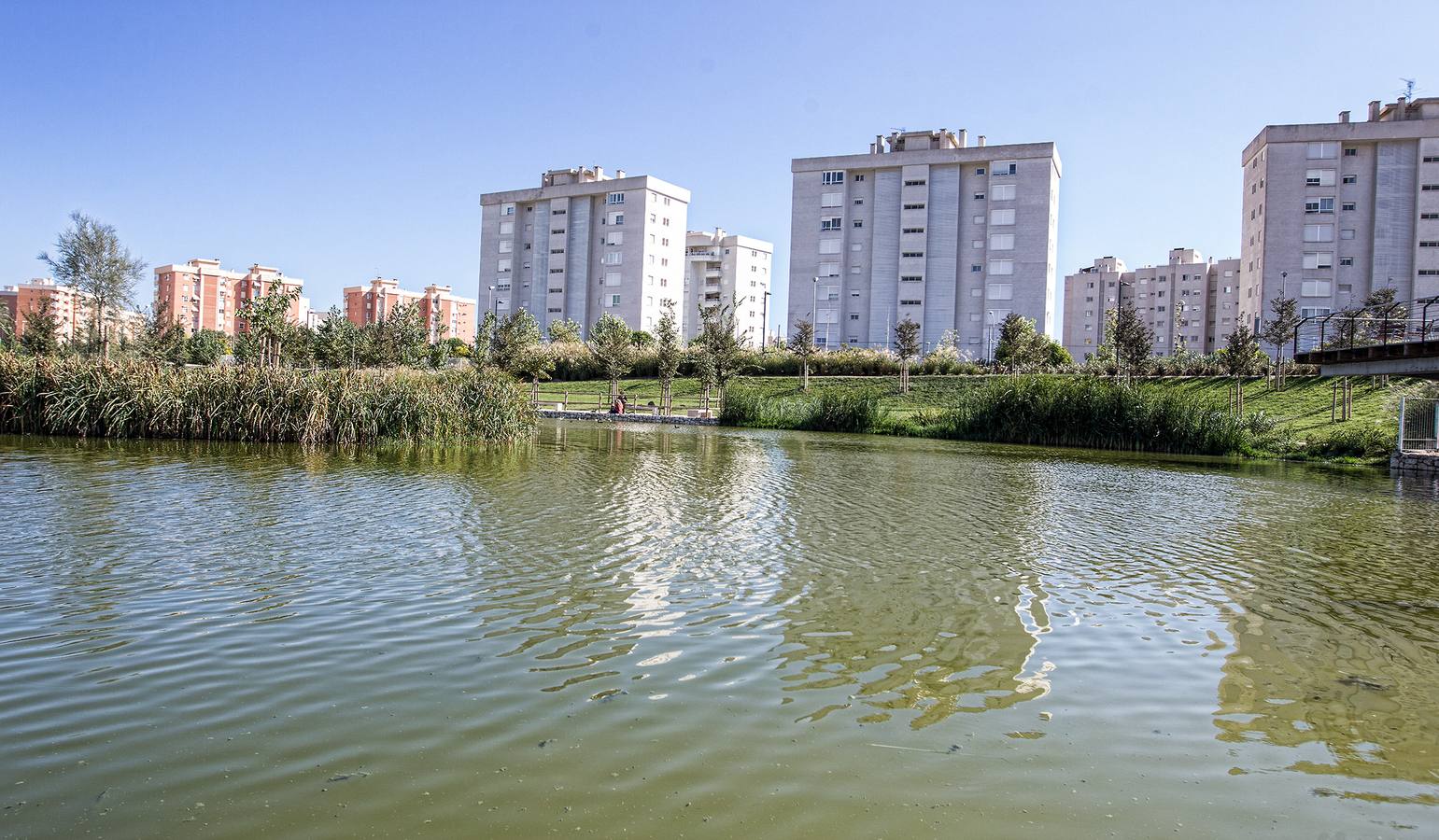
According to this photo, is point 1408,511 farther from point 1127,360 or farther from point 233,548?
point 1127,360

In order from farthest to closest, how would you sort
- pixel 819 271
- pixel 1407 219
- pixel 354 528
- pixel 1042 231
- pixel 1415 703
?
pixel 819 271, pixel 1042 231, pixel 1407 219, pixel 354 528, pixel 1415 703

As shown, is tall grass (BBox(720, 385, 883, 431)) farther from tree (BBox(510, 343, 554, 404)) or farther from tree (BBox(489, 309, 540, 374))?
tree (BBox(489, 309, 540, 374))

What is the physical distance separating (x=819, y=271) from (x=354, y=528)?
67.4m

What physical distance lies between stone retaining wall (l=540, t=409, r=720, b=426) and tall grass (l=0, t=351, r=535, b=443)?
16731 mm

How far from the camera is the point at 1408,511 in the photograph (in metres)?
15.8

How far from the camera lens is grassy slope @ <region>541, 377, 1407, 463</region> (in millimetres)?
29656

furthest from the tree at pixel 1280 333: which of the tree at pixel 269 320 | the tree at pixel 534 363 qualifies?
the tree at pixel 269 320

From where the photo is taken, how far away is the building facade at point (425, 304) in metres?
135

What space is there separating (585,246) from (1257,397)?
203 feet

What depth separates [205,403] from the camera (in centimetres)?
2162

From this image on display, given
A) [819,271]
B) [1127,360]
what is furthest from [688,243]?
[1127,360]

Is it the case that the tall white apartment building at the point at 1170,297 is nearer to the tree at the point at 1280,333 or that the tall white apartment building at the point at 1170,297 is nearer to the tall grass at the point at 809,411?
the tree at the point at 1280,333

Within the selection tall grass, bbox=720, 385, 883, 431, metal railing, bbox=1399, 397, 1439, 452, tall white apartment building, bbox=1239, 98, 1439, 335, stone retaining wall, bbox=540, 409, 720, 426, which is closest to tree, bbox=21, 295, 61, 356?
stone retaining wall, bbox=540, 409, 720, 426

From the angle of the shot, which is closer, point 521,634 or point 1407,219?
point 521,634
